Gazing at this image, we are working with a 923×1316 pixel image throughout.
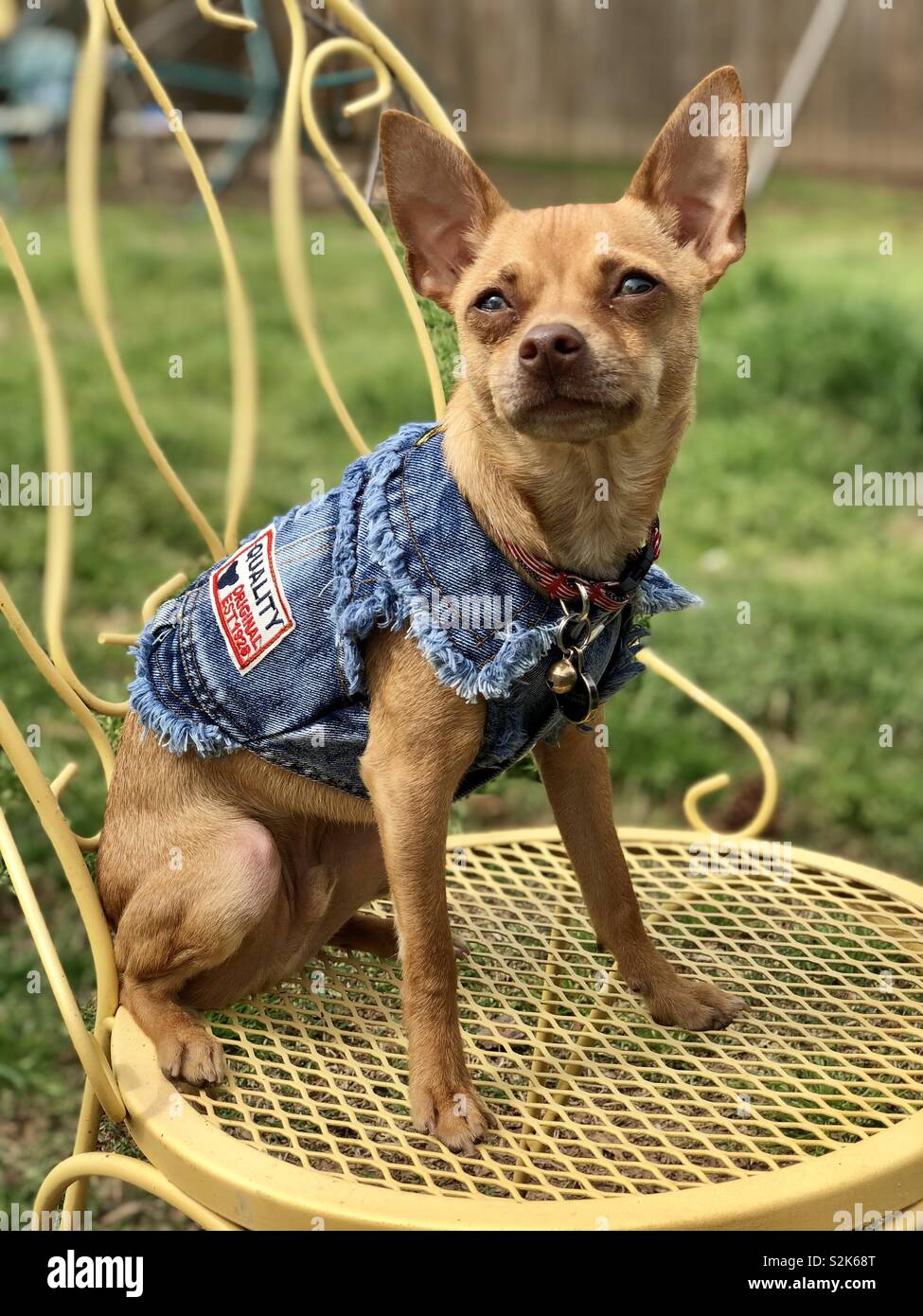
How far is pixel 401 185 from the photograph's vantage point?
2113mm

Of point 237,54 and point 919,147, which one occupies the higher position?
point 237,54

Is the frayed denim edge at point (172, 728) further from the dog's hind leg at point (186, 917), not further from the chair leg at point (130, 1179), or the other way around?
the chair leg at point (130, 1179)

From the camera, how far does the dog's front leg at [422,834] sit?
6.49 ft

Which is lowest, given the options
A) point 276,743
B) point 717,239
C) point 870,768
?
point 870,768

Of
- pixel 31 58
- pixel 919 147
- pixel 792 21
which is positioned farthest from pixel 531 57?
pixel 31 58

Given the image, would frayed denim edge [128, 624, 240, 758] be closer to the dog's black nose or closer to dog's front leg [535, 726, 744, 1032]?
dog's front leg [535, 726, 744, 1032]

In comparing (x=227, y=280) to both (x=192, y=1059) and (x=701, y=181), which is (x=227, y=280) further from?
(x=192, y=1059)

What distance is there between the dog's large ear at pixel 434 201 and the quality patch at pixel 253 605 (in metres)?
0.46

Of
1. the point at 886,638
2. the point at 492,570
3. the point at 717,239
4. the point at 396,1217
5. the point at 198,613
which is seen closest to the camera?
the point at 396,1217

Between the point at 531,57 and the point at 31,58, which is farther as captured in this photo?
the point at 531,57

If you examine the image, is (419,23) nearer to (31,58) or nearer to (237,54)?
(237,54)

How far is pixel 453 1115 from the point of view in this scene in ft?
6.43

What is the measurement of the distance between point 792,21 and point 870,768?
8269 millimetres

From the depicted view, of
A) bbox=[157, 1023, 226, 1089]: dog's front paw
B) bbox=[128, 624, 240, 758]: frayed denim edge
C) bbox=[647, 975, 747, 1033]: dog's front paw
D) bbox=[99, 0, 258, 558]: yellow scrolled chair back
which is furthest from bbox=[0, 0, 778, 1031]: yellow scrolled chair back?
bbox=[647, 975, 747, 1033]: dog's front paw
